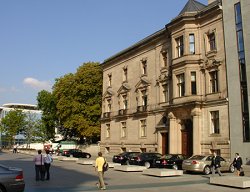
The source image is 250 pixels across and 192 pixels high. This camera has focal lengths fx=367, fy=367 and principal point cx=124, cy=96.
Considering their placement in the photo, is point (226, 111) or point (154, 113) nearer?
point (226, 111)

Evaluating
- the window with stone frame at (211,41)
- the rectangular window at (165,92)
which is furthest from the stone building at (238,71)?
the rectangular window at (165,92)

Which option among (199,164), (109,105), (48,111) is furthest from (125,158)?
(48,111)

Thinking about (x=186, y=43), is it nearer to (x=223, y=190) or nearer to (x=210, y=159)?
(x=210, y=159)

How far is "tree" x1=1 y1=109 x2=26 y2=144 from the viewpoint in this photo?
8956 centimetres

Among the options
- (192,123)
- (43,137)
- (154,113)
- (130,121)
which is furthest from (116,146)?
(43,137)

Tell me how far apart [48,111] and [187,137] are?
46215 mm

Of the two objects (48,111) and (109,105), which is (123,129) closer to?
(109,105)

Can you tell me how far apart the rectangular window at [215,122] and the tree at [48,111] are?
4524 centimetres

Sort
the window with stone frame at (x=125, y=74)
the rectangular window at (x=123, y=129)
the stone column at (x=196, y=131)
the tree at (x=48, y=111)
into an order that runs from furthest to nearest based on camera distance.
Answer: the tree at (x=48, y=111) < the window with stone frame at (x=125, y=74) < the rectangular window at (x=123, y=129) < the stone column at (x=196, y=131)

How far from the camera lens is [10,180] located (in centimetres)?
1268

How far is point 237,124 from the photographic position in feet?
107

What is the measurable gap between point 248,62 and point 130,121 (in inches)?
844

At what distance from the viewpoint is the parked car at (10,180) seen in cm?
1256

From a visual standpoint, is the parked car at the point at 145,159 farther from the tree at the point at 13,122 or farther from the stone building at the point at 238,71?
the tree at the point at 13,122
